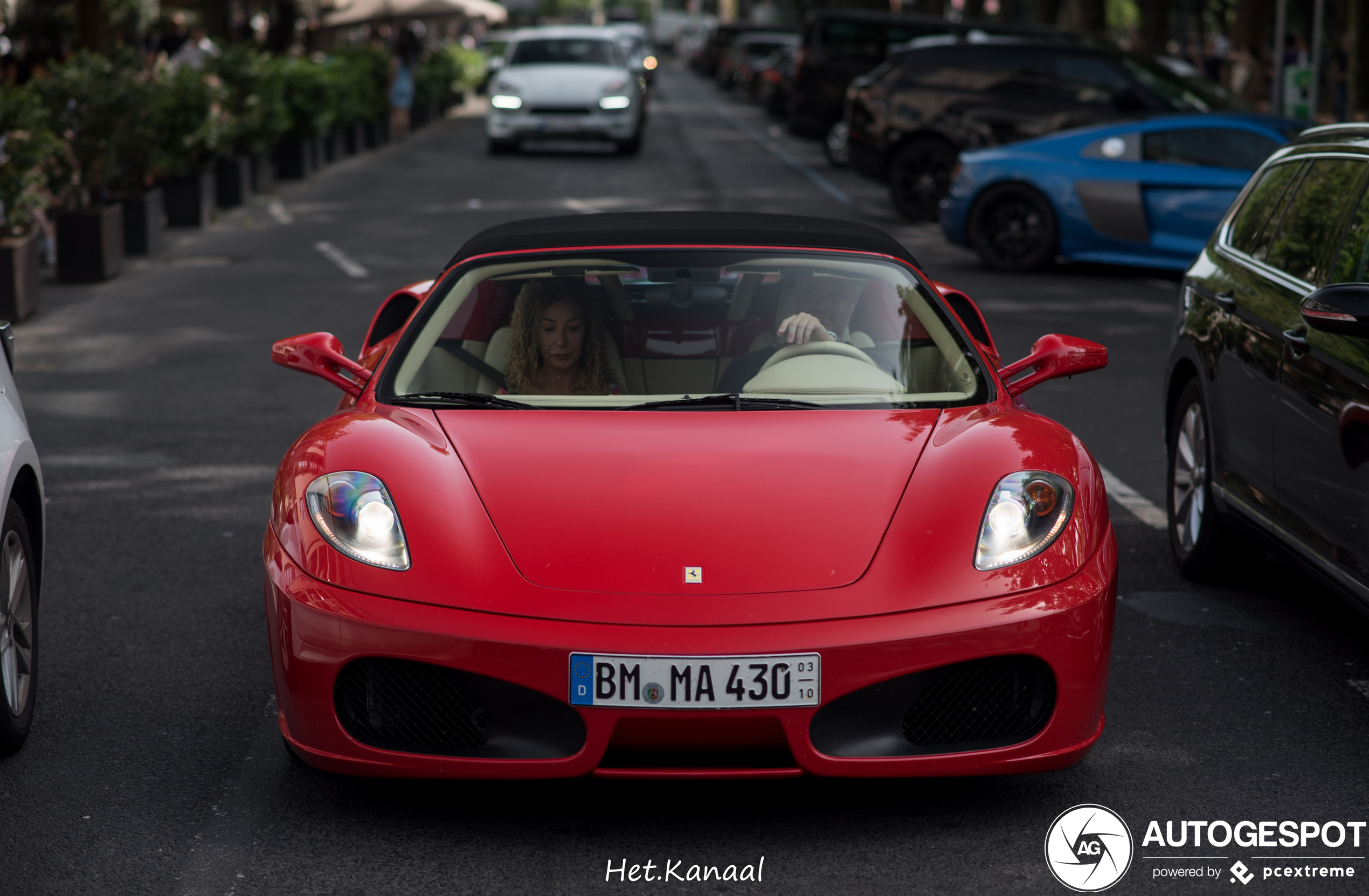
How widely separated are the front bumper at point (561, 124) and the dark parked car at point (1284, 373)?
20192mm

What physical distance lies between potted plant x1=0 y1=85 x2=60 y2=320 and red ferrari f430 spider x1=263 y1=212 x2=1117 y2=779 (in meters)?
8.13

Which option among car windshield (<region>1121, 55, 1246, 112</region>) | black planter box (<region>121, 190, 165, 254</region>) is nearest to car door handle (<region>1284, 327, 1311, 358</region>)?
black planter box (<region>121, 190, 165, 254</region>)

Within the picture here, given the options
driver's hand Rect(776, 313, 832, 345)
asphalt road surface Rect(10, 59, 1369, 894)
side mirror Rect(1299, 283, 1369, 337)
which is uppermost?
side mirror Rect(1299, 283, 1369, 337)

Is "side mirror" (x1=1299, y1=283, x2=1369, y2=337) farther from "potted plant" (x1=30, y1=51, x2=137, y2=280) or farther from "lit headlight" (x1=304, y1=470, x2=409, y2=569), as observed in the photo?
"potted plant" (x1=30, y1=51, x2=137, y2=280)

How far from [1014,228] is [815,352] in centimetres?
1054

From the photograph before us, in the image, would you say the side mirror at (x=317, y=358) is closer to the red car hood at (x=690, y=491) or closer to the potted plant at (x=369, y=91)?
the red car hood at (x=690, y=491)

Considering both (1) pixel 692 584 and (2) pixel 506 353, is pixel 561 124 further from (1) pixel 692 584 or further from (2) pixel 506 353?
(1) pixel 692 584

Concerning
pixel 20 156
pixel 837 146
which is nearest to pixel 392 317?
pixel 20 156

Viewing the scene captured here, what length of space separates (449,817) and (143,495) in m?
3.70

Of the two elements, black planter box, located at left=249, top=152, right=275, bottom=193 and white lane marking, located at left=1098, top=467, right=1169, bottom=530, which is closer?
white lane marking, located at left=1098, top=467, right=1169, bottom=530

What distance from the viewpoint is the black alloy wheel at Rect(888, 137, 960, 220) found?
732 inches

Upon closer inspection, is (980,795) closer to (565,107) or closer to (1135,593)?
(1135,593)

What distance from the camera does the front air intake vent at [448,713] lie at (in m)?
3.57

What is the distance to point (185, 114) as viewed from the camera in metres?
Answer: 16.9
